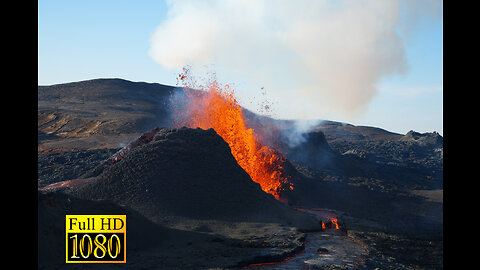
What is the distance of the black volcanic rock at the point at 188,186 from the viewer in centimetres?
2161

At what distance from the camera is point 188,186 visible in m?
22.5

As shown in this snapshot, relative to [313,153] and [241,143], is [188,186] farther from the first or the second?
[313,153]

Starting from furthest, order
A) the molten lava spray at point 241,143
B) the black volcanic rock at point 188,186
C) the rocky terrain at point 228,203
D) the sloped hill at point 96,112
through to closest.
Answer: the sloped hill at point 96,112 < the molten lava spray at point 241,143 < the black volcanic rock at point 188,186 < the rocky terrain at point 228,203

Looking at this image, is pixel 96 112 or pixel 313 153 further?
pixel 96 112

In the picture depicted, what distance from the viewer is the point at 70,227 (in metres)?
15.4

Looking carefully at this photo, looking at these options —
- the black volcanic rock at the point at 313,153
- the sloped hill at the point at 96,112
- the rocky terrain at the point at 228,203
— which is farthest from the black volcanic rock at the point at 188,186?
the sloped hill at the point at 96,112

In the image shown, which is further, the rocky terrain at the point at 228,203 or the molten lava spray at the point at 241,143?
the molten lava spray at the point at 241,143

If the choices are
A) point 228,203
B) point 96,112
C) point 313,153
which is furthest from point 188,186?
point 96,112

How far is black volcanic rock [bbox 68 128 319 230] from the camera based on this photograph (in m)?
21.6

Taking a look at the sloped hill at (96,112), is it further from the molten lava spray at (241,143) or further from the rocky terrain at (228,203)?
the molten lava spray at (241,143)

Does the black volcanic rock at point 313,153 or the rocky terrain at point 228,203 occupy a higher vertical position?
the black volcanic rock at point 313,153

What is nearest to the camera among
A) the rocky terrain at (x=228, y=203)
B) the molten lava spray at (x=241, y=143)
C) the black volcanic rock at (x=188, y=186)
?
the rocky terrain at (x=228, y=203)

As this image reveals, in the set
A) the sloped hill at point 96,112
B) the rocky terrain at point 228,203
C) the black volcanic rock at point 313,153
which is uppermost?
the sloped hill at point 96,112

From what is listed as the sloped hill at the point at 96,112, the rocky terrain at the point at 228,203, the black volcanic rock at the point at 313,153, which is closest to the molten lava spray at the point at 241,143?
the rocky terrain at the point at 228,203
